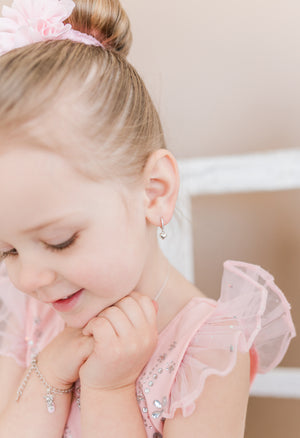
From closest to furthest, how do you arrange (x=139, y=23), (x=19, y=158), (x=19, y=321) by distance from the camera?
(x=19, y=158) < (x=19, y=321) < (x=139, y=23)

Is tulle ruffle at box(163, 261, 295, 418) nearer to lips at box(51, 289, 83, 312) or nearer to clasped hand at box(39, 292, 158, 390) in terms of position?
clasped hand at box(39, 292, 158, 390)

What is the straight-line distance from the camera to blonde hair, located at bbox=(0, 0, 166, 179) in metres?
0.64

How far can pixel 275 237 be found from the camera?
113cm

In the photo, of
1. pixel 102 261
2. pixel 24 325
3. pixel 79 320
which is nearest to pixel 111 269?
pixel 102 261

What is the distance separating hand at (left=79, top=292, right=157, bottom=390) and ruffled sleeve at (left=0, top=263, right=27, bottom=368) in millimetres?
228

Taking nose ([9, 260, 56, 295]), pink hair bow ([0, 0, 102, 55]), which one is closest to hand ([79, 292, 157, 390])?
nose ([9, 260, 56, 295])

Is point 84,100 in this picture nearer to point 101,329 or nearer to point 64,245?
point 64,245

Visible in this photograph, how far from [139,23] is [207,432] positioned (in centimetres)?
87

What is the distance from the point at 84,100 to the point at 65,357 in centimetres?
42

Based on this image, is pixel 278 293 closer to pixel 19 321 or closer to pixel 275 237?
pixel 275 237

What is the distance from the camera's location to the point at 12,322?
3.26ft

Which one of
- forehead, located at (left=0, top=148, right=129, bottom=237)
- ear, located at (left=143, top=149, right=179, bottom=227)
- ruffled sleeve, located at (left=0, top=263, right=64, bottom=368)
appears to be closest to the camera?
forehead, located at (left=0, top=148, right=129, bottom=237)

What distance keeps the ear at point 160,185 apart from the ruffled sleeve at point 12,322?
1.30ft

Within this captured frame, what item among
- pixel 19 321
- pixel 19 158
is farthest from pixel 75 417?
pixel 19 158
